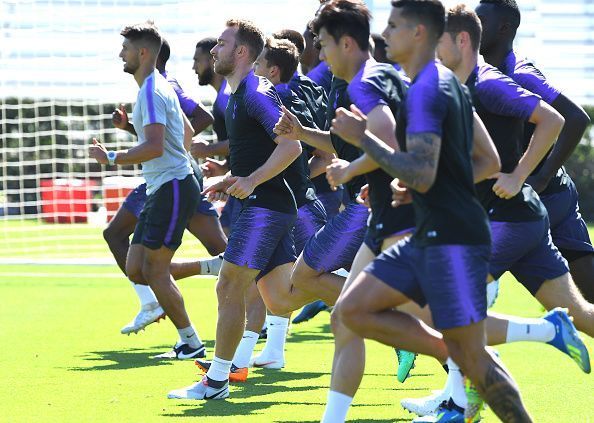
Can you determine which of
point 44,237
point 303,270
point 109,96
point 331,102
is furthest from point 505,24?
point 44,237

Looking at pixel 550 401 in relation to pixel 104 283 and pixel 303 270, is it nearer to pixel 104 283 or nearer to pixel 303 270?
pixel 303 270

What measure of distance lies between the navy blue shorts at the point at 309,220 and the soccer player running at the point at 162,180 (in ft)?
2.70

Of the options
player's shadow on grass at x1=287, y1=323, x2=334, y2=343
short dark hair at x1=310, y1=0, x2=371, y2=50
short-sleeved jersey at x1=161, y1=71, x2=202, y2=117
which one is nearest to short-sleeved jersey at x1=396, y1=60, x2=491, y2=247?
short dark hair at x1=310, y1=0, x2=371, y2=50

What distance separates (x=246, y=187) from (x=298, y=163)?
1337 millimetres

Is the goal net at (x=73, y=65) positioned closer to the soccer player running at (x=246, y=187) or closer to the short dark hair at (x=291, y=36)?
the short dark hair at (x=291, y=36)

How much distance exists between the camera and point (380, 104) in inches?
230

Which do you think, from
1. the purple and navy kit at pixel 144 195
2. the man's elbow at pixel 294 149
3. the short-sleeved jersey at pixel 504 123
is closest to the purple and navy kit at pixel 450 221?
the short-sleeved jersey at pixel 504 123

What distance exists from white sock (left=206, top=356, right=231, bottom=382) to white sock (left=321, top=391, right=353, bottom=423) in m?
1.89

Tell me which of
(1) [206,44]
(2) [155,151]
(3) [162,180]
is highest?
(1) [206,44]

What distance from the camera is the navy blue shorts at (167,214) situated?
360 inches

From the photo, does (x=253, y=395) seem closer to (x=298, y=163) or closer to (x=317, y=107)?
(x=298, y=163)

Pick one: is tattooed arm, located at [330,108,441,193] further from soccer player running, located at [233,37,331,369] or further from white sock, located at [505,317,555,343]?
soccer player running, located at [233,37,331,369]

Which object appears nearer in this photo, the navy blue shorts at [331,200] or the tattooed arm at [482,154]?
the tattooed arm at [482,154]

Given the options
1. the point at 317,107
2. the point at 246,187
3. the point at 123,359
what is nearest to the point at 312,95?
the point at 317,107
